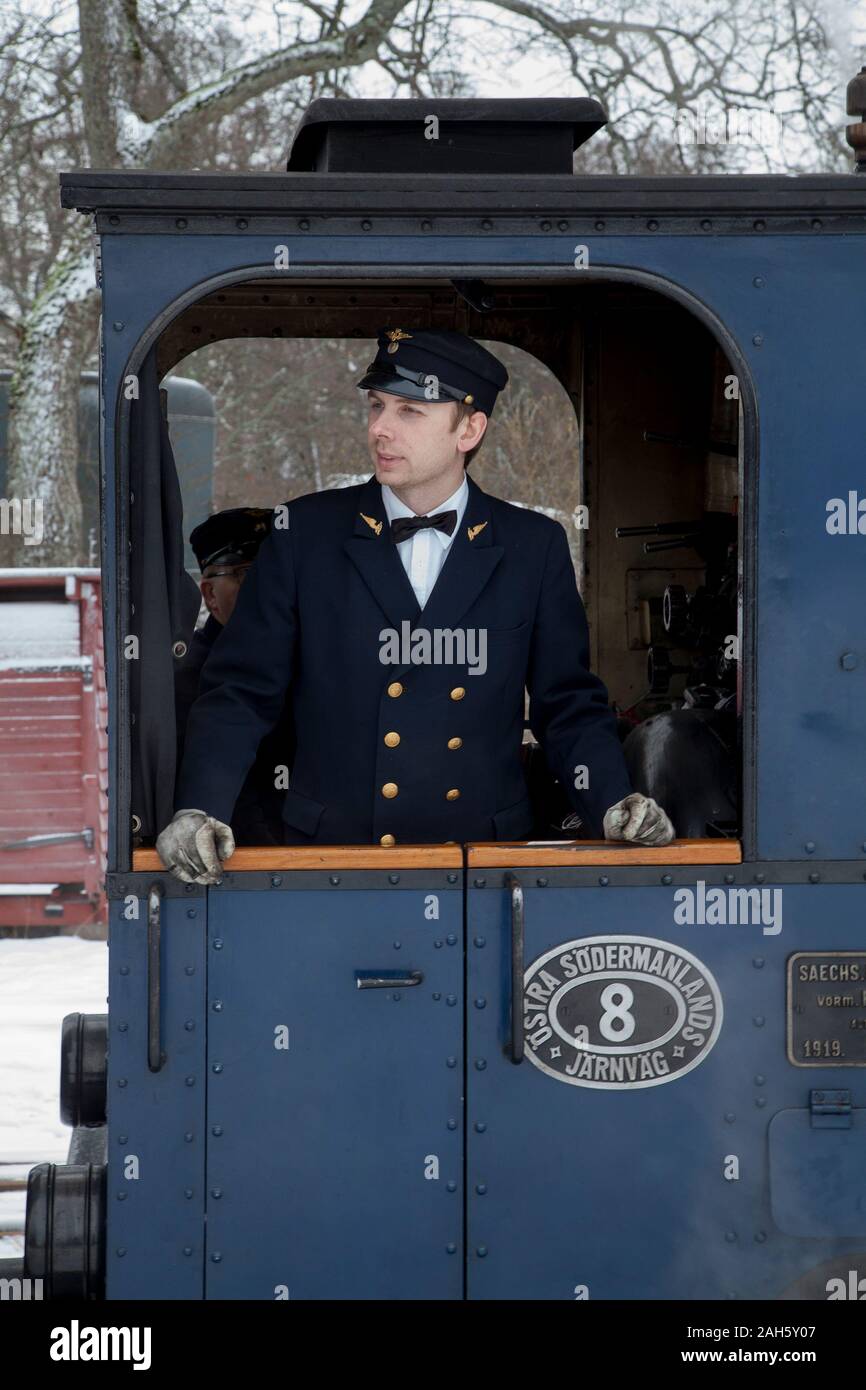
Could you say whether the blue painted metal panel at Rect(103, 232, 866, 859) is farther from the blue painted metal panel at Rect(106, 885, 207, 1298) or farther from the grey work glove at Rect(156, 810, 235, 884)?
the blue painted metal panel at Rect(106, 885, 207, 1298)

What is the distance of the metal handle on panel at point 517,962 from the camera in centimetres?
288

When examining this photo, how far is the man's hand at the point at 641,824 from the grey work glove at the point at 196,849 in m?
0.73

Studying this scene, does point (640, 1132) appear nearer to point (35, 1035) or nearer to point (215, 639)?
point (215, 639)

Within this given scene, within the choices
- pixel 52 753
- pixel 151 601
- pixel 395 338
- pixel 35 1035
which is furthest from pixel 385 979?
pixel 52 753

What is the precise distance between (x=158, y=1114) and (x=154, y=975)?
0.87 ft

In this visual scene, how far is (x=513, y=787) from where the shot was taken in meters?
3.37

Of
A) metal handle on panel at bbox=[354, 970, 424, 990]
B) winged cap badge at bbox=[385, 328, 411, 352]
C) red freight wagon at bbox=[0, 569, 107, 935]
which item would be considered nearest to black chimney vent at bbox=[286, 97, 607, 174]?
winged cap badge at bbox=[385, 328, 411, 352]

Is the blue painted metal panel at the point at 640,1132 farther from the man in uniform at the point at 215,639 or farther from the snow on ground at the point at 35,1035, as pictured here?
the snow on ground at the point at 35,1035

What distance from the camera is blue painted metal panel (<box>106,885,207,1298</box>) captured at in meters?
2.86

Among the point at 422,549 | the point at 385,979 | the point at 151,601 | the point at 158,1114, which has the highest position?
the point at 422,549

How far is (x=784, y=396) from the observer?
2.92 metres

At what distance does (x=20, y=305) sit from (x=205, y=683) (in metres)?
15.8

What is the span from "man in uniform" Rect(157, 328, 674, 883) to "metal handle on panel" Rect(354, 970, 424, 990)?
15.4 inches

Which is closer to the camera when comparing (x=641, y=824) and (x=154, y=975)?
(x=154, y=975)
